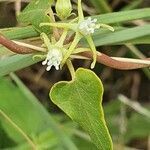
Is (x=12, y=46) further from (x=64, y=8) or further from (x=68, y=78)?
(x=68, y=78)

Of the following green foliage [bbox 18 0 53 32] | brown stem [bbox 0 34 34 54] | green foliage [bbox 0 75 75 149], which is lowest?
green foliage [bbox 0 75 75 149]

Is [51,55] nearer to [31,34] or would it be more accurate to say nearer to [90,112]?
[90,112]

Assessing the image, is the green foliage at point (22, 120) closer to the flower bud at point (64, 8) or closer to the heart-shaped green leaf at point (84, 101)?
the heart-shaped green leaf at point (84, 101)

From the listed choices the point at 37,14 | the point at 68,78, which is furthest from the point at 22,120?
the point at 37,14

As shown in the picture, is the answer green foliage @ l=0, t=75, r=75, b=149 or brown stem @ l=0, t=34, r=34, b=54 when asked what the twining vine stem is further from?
green foliage @ l=0, t=75, r=75, b=149

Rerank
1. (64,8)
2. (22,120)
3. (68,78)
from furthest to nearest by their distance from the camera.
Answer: (68,78) < (22,120) < (64,8)

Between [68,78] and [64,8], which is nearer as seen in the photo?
[64,8]

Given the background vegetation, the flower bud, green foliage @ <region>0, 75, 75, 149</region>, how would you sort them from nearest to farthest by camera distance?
1. the flower bud
2. the background vegetation
3. green foliage @ <region>0, 75, 75, 149</region>

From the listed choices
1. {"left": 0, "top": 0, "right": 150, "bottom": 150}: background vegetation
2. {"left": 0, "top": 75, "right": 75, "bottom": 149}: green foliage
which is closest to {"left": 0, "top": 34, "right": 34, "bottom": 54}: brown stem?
{"left": 0, "top": 0, "right": 150, "bottom": 150}: background vegetation

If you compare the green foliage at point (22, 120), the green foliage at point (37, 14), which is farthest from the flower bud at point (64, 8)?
the green foliage at point (22, 120)
